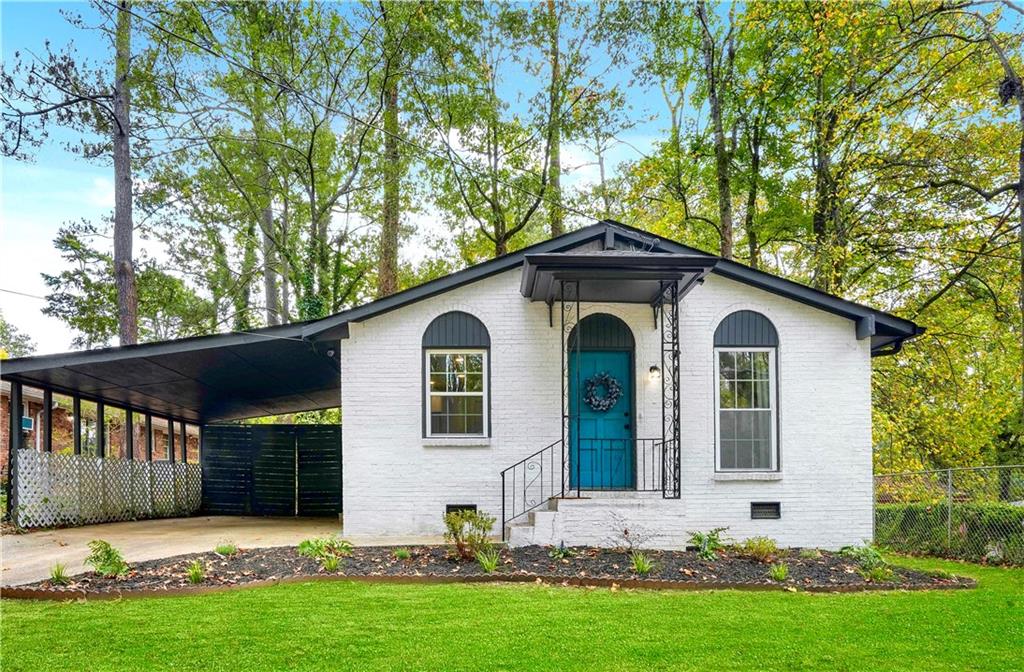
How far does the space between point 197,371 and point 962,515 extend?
1254 centimetres

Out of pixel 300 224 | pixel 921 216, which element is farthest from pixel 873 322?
pixel 300 224

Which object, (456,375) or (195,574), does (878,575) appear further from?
(195,574)

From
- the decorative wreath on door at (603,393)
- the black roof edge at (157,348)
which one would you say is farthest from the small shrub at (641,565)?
the black roof edge at (157,348)

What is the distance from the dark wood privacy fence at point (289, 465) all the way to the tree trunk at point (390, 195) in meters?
6.27

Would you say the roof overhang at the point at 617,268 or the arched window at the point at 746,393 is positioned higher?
the roof overhang at the point at 617,268

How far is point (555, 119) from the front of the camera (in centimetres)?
2330

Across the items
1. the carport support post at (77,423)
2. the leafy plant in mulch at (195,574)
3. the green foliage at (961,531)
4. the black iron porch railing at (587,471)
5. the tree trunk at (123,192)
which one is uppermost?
the tree trunk at (123,192)

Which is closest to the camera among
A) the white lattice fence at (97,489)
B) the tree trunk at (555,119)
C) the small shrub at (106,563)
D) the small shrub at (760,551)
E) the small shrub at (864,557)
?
the small shrub at (106,563)

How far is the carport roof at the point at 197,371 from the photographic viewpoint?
11250 millimetres

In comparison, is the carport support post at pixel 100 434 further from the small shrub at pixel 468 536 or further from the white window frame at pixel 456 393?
the small shrub at pixel 468 536

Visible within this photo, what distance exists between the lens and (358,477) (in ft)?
37.7

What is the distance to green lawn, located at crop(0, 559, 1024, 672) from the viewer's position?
5.68 m

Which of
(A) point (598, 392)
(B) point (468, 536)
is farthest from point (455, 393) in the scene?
(B) point (468, 536)

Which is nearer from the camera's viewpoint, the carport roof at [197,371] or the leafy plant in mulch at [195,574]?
the leafy plant in mulch at [195,574]
